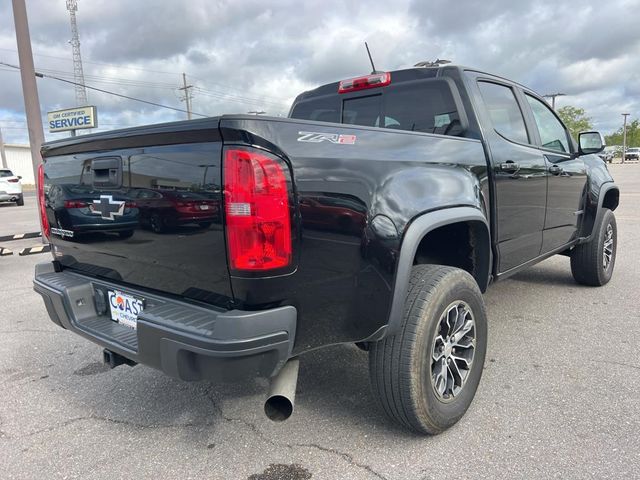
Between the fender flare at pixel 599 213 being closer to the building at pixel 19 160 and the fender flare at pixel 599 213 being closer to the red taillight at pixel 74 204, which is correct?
the red taillight at pixel 74 204

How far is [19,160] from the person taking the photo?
1944 inches

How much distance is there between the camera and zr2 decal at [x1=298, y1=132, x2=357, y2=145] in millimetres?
1900

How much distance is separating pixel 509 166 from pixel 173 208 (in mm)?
2149

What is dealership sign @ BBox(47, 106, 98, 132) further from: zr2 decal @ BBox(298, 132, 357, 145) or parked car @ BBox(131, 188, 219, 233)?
zr2 decal @ BBox(298, 132, 357, 145)

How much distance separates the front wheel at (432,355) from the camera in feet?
7.22

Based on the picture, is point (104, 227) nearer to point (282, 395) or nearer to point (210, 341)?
point (210, 341)

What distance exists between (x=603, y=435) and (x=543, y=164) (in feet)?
6.45

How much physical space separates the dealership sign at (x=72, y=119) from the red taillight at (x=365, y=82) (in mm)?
18515

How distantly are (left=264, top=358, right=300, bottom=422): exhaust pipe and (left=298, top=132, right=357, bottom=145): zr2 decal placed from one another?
0.94 meters

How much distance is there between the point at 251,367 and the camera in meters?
1.82

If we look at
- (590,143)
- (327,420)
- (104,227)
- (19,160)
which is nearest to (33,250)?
(104,227)

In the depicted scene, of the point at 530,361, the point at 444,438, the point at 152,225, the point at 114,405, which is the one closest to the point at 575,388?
the point at 530,361

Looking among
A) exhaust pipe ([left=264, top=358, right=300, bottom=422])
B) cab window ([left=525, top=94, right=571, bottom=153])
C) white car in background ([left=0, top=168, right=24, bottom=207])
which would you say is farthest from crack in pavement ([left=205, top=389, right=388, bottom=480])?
white car in background ([left=0, top=168, right=24, bottom=207])

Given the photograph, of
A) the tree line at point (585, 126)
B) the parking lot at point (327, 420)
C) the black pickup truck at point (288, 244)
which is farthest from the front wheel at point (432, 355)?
the tree line at point (585, 126)
